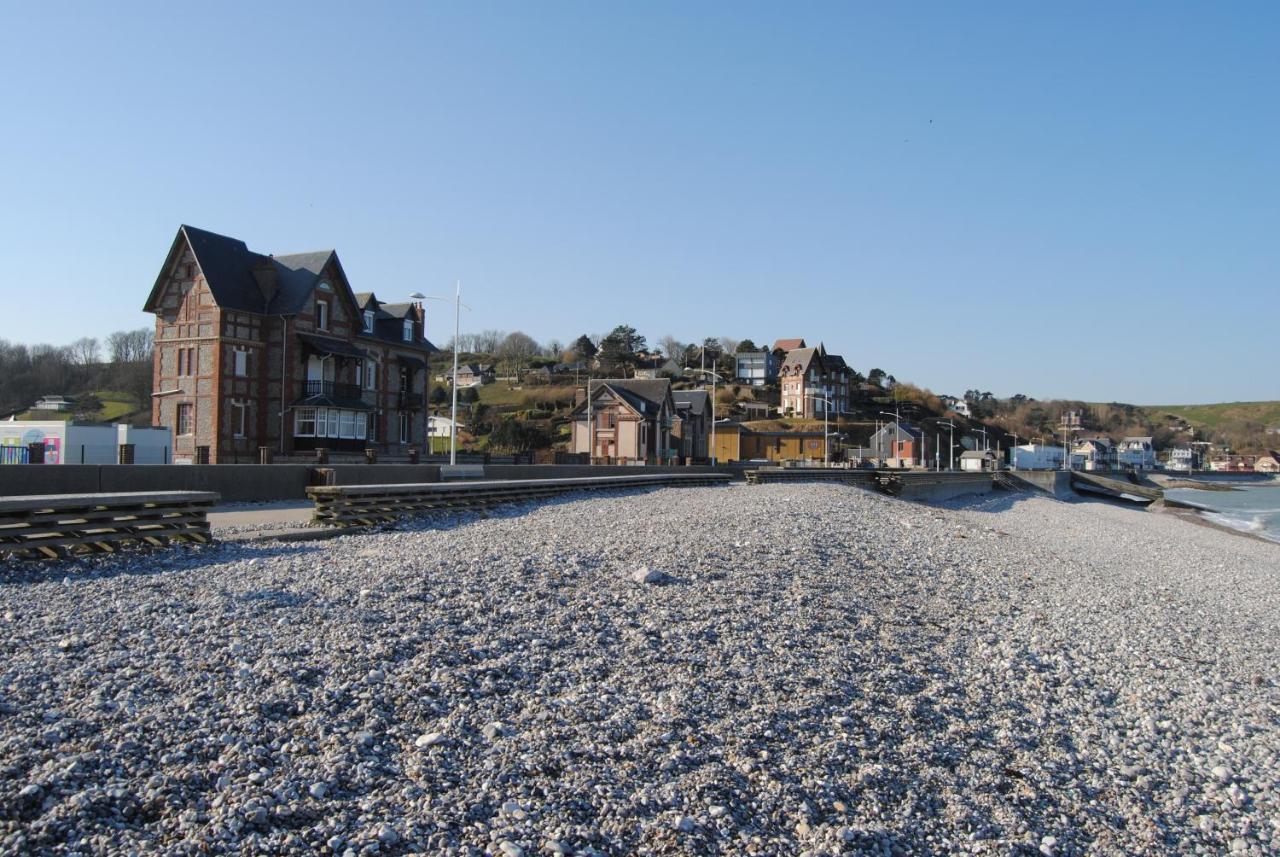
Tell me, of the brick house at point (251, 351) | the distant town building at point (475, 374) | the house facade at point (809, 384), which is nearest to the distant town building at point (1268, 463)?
the house facade at point (809, 384)

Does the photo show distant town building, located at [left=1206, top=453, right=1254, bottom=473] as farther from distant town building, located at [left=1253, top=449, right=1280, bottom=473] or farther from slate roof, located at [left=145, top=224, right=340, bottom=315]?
slate roof, located at [left=145, top=224, right=340, bottom=315]

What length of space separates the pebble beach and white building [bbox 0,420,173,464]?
26.1 m

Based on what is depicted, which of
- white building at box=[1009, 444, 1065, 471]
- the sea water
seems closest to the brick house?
the sea water

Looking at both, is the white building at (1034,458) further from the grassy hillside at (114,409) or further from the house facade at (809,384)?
the grassy hillside at (114,409)

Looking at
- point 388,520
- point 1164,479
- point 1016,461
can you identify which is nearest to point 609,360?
point 1016,461

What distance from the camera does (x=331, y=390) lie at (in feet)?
151

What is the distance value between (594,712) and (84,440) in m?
35.1

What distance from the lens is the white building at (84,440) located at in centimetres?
3447

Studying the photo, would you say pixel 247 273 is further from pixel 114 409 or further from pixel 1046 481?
pixel 1046 481

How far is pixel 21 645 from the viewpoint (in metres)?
7.79

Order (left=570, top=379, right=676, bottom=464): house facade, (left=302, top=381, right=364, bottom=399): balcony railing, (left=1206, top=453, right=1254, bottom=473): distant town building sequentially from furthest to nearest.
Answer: (left=1206, top=453, right=1254, bottom=473): distant town building → (left=570, top=379, right=676, bottom=464): house facade → (left=302, top=381, right=364, bottom=399): balcony railing

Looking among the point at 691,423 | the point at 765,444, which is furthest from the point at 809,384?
the point at 691,423

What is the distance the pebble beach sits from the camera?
18.5 ft

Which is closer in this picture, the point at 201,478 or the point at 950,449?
the point at 201,478
